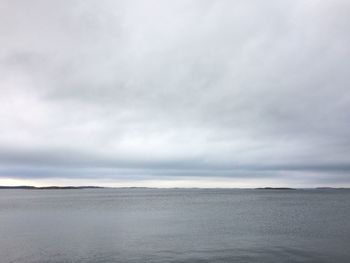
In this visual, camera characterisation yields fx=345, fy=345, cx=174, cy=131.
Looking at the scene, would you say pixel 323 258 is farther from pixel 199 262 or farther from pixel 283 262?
pixel 199 262

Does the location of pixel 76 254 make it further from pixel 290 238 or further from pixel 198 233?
pixel 290 238

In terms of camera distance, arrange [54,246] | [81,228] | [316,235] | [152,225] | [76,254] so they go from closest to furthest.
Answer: [76,254] < [54,246] < [316,235] < [81,228] < [152,225]

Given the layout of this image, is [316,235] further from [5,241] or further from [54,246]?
[5,241]

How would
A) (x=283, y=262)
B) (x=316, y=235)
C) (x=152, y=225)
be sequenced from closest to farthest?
1. (x=283, y=262)
2. (x=316, y=235)
3. (x=152, y=225)

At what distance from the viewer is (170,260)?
102ft

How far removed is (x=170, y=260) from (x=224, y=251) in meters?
6.66

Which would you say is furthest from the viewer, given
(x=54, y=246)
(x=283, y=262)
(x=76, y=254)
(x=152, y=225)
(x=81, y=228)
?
(x=152, y=225)

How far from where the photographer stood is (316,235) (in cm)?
4516

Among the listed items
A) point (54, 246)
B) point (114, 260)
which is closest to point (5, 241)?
point (54, 246)

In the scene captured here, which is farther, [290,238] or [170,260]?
[290,238]

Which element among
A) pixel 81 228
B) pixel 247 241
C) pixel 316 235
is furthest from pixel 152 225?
pixel 316 235

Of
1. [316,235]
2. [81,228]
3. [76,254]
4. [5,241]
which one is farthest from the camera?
[81,228]

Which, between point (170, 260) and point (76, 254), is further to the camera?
point (76, 254)

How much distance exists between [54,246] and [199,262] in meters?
17.5
